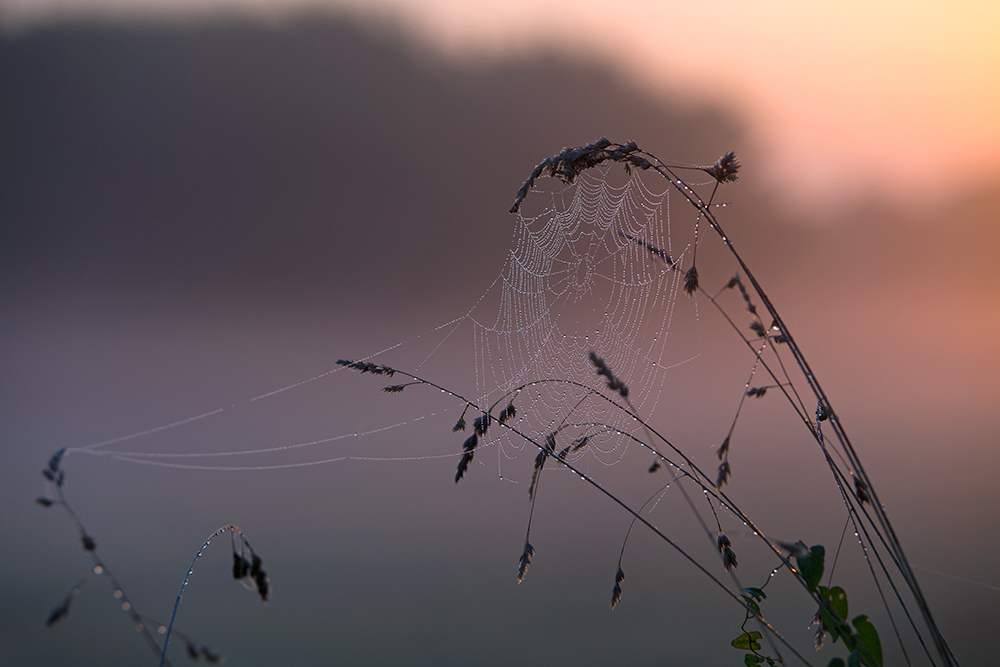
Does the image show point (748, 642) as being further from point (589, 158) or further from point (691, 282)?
point (589, 158)

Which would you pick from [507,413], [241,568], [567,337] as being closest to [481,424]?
[507,413]

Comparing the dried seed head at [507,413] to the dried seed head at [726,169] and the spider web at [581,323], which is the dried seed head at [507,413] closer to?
the spider web at [581,323]

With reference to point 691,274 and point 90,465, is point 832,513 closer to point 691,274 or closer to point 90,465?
point 691,274

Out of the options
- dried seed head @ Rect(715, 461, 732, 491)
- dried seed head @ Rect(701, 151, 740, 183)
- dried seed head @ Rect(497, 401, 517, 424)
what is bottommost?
dried seed head @ Rect(715, 461, 732, 491)

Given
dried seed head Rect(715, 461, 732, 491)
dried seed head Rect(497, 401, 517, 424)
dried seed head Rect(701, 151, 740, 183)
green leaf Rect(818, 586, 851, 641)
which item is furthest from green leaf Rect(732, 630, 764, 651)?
dried seed head Rect(701, 151, 740, 183)

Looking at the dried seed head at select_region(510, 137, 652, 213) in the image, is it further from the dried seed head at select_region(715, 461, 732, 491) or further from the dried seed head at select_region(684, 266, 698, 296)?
the dried seed head at select_region(715, 461, 732, 491)

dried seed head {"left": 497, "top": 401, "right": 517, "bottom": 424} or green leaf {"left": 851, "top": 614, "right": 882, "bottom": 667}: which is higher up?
dried seed head {"left": 497, "top": 401, "right": 517, "bottom": 424}

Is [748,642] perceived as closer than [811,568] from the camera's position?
No

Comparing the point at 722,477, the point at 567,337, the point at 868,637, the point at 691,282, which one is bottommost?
the point at 868,637

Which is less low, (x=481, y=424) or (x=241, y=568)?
(x=481, y=424)
